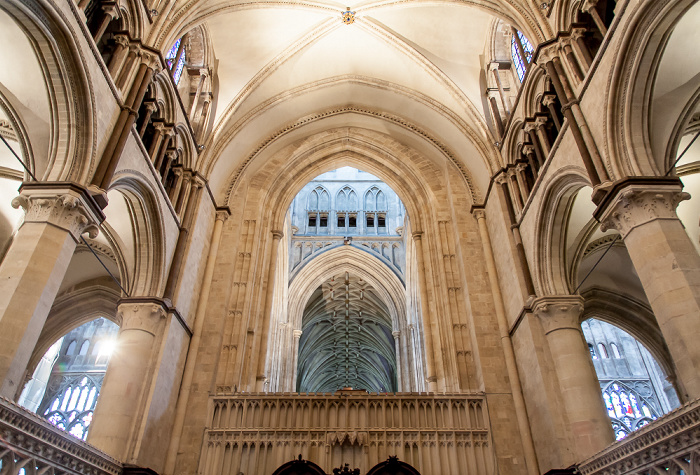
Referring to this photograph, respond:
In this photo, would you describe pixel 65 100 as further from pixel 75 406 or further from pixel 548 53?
pixel 75 406

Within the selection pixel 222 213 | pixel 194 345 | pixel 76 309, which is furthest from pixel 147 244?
pixel 76 309

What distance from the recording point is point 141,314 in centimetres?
912

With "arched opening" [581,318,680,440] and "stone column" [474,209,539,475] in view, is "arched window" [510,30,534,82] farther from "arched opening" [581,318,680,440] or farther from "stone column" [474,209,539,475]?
"arched opening" [581,318,680,440]

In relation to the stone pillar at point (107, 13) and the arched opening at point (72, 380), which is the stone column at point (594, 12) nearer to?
the stone pillar at point (107, 13)

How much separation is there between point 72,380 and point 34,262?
18922mm

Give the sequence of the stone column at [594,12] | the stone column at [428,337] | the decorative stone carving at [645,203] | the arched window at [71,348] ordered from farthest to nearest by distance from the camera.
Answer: the arched window at [71,348]
the stone column at [428,337]
the stone column at [594,12]
the decorative stone carving at [645,203]

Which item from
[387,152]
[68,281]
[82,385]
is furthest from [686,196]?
[82,385]

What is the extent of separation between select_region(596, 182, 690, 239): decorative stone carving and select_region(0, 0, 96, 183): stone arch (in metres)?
7.23

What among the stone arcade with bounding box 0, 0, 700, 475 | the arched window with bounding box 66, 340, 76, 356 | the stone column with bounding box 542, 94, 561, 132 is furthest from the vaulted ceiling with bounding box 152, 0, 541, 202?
the arched window with bounding box 66, 340, 76, 356

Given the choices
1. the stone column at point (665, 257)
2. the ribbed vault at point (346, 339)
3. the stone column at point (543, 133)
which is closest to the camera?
the stone column at point (665, 257)

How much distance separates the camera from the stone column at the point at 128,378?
7.90 meters

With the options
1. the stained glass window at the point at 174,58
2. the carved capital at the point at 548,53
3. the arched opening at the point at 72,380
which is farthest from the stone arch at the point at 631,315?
the arched opening at the point at 72,380

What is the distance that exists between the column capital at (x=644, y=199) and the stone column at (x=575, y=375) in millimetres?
2743

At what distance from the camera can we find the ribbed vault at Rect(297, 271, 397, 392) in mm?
25828
